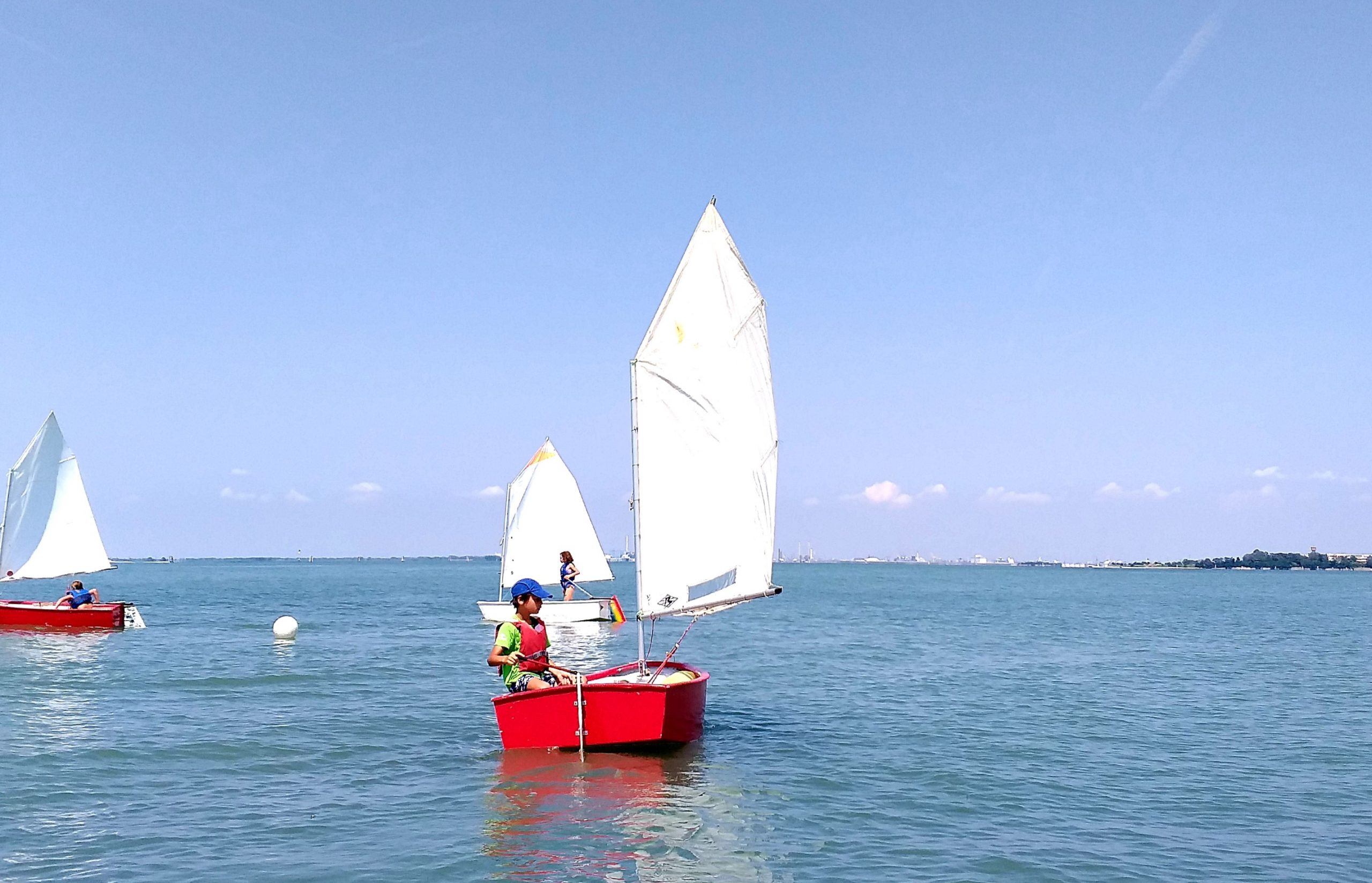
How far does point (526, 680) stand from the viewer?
59.1 ft

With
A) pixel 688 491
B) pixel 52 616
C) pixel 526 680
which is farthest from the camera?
pixel 52 616

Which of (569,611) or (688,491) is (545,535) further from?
(688,491)

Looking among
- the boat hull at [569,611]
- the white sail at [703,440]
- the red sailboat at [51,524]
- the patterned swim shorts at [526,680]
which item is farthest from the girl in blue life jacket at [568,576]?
the patterned swim shorts at [526,680]

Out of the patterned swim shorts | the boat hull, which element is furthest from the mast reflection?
the boat hull

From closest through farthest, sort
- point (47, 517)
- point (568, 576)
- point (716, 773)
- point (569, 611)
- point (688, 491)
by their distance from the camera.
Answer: point (716, 773) < point (688, 491) < point (47, 517) < point (568, 576) < point (569, 611)

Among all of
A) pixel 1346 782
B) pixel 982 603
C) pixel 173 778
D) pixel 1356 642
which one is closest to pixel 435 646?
pixel 173 778

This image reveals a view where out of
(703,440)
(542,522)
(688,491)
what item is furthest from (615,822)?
(542,522)

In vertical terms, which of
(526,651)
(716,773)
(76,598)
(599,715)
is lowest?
(716,773)

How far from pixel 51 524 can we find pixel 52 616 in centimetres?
576

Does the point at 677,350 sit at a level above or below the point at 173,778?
above

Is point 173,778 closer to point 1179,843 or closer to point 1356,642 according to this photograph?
point 1179,843

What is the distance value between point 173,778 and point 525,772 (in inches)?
223

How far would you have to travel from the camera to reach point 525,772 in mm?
16844

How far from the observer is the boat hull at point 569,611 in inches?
1833
